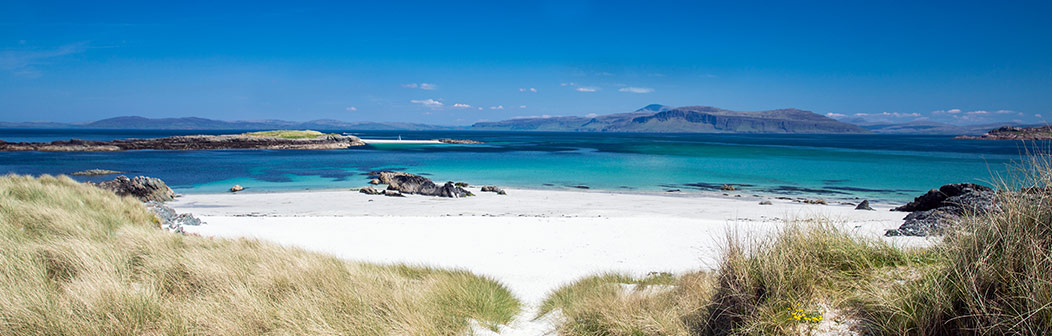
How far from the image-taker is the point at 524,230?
39.1 feet

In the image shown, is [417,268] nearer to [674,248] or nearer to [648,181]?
[674,248]

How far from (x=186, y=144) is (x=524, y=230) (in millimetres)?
69082

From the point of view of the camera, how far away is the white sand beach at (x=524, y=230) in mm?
8016

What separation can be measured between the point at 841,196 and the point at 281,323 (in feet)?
82.0

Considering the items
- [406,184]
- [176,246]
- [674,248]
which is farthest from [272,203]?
[674,248]

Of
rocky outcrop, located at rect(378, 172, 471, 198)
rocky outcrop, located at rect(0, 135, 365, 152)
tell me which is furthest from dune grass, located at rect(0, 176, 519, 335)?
rocky outcrop, located at rect(0, 135, 365, 152)

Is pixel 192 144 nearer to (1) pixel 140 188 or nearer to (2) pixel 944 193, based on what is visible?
(1) pixel 140 188

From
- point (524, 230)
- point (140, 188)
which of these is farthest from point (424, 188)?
point (524, 230)

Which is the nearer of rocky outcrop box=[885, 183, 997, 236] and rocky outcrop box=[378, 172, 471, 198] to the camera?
rocky outcrop box=[885, 183, 997, 236]

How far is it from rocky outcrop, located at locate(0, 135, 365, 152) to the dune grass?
6546cm

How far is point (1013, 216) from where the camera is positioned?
294cm

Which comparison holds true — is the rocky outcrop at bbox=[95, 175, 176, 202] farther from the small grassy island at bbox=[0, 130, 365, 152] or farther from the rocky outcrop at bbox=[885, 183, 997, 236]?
the small grassy island at bbox=[0, 130, 365, 152]

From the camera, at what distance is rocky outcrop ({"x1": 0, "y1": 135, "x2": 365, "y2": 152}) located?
56994mm

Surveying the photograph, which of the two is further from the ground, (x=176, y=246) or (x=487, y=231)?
(x=176, y=246)
